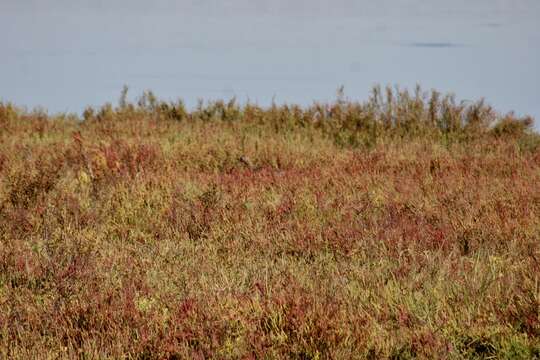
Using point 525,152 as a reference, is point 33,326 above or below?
below

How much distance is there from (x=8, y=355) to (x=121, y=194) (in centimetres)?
412

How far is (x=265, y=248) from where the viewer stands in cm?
699

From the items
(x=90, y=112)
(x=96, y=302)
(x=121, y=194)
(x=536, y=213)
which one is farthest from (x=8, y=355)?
(x=90, y=112)

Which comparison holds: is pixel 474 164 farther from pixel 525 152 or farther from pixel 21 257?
pixel 21 257

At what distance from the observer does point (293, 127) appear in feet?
48.5

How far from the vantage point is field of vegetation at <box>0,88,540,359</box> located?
4.74m

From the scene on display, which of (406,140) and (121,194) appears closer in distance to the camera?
(121,194)

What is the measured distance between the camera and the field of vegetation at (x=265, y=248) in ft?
15.5

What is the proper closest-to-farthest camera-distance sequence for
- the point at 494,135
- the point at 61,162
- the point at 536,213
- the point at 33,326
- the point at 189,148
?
the point at 33,326 < the point at 536,213 < the point at 61,162 < the point at 189,148 < the point at 494,135

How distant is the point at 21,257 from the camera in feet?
20.7

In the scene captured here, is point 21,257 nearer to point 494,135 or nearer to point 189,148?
point 189,148

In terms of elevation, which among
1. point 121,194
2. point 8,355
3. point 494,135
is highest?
point 494,135

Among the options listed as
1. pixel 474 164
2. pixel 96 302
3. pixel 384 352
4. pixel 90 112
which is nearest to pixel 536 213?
pixel 474 164

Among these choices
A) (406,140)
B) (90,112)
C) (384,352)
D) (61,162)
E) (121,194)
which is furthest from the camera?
(90,112)
